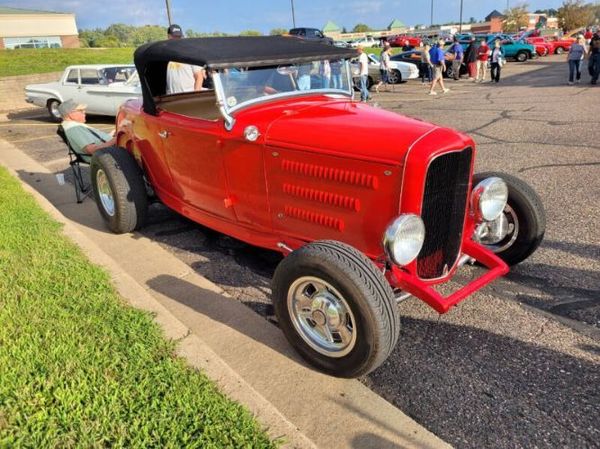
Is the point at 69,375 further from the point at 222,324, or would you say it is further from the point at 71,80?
the point at 71,80

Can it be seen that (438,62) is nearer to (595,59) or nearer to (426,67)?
(426,67)

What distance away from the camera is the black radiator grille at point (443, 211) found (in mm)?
2838

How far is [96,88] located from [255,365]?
10.9 m

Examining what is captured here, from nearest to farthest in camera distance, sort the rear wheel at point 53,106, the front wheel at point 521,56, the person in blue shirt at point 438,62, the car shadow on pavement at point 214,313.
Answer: the car shadow on pavement at point 214,313 < the rear wheel at point 53,106 < the person in blue shirt at point 438,62 < the front wheel at point 521,56

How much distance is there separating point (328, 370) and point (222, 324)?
2.89ft

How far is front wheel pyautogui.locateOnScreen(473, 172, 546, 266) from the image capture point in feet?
11.4

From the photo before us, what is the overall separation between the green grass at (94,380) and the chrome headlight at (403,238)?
1.12 metres

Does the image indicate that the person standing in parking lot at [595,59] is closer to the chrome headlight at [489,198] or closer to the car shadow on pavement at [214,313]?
the chrome headlight at [489,198]

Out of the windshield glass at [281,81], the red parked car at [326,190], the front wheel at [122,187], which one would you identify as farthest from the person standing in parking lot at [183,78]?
the windshield glass at [281,81]

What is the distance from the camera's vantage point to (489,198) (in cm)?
313

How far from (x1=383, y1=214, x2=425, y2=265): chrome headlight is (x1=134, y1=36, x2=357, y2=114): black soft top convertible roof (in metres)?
1.72

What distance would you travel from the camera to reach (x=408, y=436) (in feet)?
7.29

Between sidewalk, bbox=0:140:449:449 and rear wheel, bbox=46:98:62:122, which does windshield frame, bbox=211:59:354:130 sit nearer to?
sidewalk, bbox=0:140:449:449

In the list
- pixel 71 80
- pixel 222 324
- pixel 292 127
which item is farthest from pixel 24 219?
pixel 71 80
